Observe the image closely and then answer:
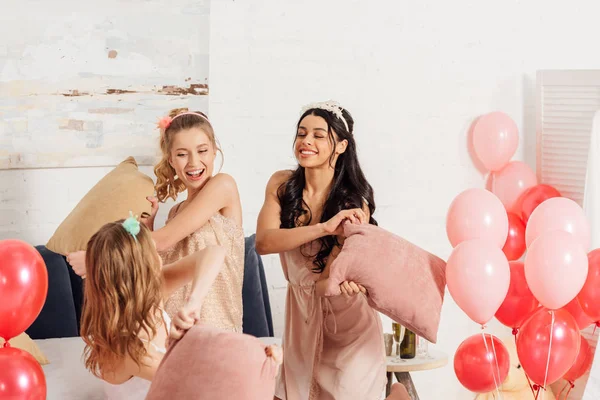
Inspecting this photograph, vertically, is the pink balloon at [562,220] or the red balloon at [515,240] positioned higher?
the pink balloon at [562,220]

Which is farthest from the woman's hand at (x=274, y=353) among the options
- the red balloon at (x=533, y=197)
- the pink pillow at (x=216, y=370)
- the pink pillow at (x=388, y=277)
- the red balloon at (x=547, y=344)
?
the red balloon at (x=533, y=197)

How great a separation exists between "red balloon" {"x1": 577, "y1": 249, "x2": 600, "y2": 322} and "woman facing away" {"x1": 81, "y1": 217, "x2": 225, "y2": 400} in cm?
122

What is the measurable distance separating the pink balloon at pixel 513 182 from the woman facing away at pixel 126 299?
1.76 metres

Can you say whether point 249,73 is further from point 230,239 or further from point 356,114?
point 230,239

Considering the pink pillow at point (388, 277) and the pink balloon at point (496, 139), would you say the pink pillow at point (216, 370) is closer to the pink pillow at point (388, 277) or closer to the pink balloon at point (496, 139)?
the pink pillow at point (388, 277)

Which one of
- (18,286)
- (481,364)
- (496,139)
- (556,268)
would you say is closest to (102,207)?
(18,286)

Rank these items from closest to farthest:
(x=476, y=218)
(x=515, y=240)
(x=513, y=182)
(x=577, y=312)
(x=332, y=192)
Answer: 1. (x=332, y=192)
2. (x=476, y=218)
3. (x=577, y=312)
4. (x=515, y=240)
5. (x=513, y=182)

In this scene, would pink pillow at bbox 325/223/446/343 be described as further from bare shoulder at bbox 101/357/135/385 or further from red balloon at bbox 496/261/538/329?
bare shoulder at bbox 101/357/135/385

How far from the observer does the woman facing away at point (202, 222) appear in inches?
93.8

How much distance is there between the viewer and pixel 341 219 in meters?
2.29

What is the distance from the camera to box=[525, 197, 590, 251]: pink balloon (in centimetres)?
264

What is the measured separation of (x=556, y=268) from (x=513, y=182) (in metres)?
1.03

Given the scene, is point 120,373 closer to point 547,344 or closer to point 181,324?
point 181,324

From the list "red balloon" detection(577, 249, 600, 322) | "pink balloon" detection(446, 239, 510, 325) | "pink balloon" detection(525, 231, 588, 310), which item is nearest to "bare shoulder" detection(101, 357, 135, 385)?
"pink balloon" detection(446, 239, 510, 325)
